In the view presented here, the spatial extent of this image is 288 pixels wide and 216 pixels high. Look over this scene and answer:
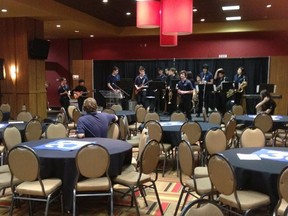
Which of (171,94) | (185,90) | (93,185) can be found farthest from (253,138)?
(171,94)

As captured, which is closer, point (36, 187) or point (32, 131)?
point (36, 187)

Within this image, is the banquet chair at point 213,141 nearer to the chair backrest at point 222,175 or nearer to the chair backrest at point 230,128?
the chair backrest at point 230,128

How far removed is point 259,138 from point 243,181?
1.73 meters

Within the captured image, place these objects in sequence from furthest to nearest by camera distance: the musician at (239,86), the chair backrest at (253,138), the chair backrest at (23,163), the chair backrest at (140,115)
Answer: the musician at (239,86) < the chair backrest at (140,115) < the chair backrest at (253,138) < the chair backrest at (23,163)

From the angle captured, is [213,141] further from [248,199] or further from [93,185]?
[93,185]

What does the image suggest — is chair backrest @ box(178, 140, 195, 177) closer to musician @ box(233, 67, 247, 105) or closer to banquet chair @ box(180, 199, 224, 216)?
banquet chair @ box(180, 199, 224, 216)

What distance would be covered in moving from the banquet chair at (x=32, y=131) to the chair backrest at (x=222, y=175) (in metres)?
3.50

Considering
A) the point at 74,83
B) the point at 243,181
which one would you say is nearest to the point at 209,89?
the point at 74,83

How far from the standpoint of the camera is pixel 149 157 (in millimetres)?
3971

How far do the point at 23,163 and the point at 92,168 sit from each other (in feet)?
2.40

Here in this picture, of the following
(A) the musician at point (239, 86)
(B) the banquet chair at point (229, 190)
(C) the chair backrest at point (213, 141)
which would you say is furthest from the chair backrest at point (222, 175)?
(A) the musician at point (239, 86)

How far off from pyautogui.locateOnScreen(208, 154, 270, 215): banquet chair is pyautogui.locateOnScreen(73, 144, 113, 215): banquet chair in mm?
1144

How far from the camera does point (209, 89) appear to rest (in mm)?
12609

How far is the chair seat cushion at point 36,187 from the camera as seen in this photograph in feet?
12.0
